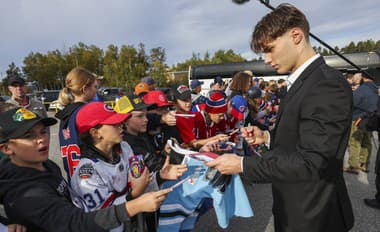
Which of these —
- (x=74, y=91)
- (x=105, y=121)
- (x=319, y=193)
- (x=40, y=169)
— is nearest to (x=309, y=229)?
(x=319, y=193)

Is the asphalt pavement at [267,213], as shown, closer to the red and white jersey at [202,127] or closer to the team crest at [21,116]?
the red and white jersey at [202,127]

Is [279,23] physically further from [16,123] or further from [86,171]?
[16,123]

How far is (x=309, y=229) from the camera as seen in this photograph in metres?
1.40

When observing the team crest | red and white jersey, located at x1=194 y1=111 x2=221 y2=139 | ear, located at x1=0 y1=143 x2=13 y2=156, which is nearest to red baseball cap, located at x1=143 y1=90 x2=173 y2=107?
red and white jersey, located at x1=194 y1=111 x2=221 y2=139

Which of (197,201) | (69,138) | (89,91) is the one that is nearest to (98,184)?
(197,201)

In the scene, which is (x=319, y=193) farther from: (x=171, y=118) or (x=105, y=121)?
(x=171, y=118)

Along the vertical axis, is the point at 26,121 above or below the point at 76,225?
above

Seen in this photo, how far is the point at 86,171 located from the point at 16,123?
1.60ft

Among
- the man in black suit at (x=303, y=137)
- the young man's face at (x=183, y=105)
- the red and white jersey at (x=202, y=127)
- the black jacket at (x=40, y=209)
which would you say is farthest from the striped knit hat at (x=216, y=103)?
the black jacket at (x=40, y=209)

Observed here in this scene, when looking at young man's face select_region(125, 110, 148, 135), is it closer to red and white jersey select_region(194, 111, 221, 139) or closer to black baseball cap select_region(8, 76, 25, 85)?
red and white jersey select_region(194, 111, 221, 139)

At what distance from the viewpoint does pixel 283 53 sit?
139 cm

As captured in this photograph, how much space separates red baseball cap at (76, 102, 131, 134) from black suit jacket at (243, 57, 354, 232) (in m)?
1.01

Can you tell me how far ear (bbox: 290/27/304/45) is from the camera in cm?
134

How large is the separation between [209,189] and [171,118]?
3.78 feet
